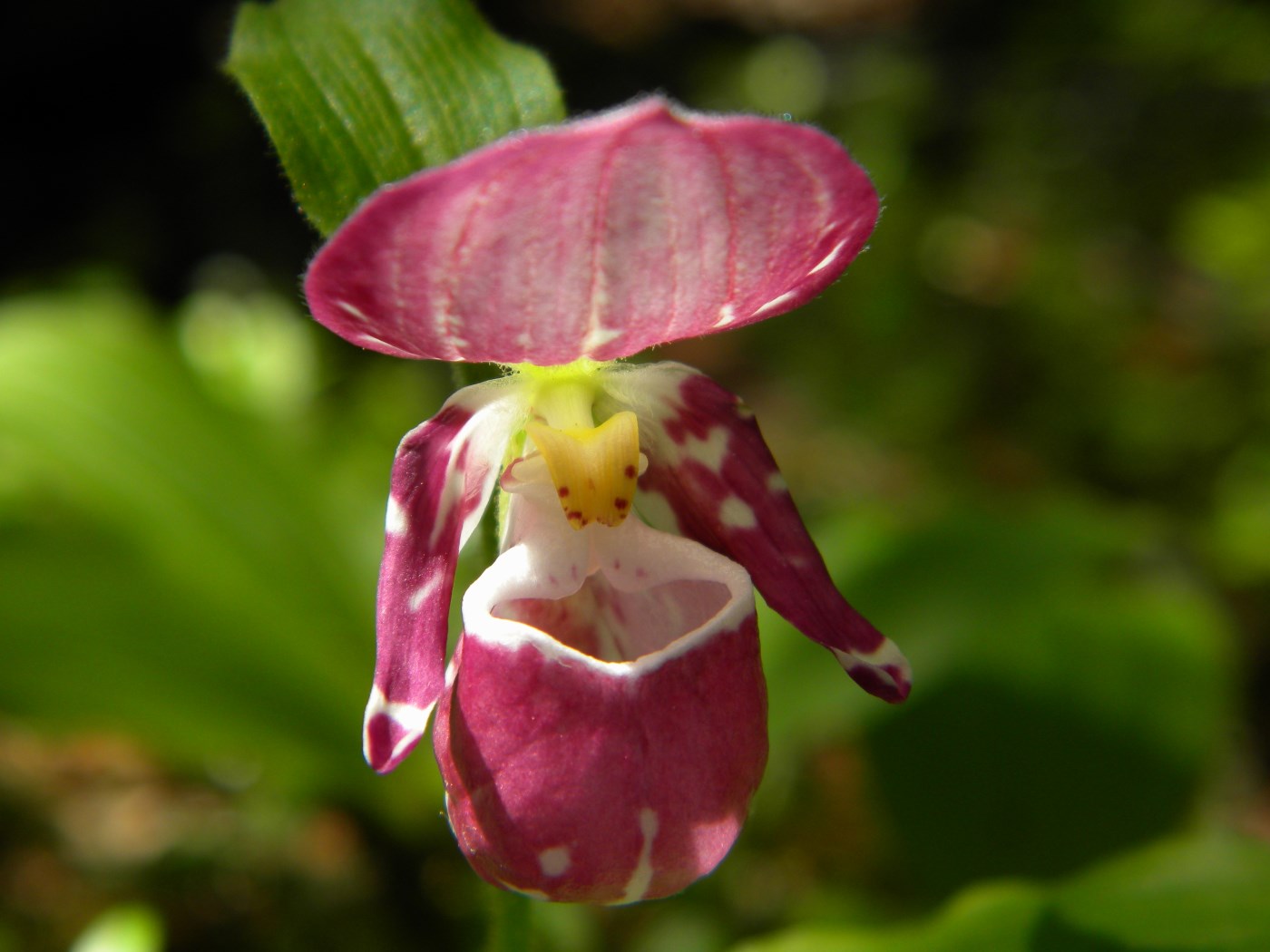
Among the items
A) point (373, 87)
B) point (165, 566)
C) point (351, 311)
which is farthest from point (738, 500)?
point (165, 566)

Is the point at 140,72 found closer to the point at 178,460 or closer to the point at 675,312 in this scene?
the point at 178,460

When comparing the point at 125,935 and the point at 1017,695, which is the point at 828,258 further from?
the point at 1017,695

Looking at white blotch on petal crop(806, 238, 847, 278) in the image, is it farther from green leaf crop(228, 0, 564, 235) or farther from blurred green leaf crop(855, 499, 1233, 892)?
blurred green leaf crop(855, 499, 1233, 892)

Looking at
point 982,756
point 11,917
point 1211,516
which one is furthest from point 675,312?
point 1211,516

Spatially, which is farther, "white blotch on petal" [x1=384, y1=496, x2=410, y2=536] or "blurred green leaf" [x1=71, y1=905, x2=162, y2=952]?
"blurred green leaf" [x1=71, y1=905, x2=162, y2=952]

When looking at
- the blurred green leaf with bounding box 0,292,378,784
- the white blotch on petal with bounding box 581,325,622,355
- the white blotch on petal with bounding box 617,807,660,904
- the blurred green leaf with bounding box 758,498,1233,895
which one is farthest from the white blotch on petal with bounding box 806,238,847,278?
the blurred green leaf with bounding box 0,292,378,784

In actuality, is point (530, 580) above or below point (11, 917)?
above
